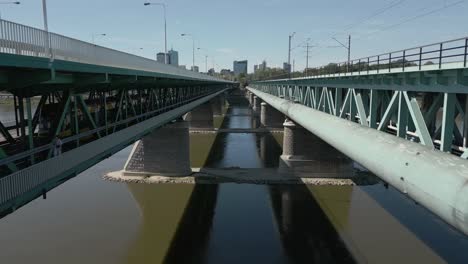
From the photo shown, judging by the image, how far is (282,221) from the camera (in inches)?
991

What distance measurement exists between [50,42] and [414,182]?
1037cm

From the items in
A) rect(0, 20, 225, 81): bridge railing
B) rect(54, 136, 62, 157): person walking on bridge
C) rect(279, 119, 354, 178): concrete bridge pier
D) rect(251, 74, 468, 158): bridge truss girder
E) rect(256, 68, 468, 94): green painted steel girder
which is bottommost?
rect(279, 119, 354, 178): concrete bridge pier

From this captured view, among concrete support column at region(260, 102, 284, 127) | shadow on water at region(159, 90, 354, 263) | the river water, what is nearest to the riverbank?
the river water

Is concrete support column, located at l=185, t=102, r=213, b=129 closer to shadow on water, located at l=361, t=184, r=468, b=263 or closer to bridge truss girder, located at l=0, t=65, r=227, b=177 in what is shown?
shadow on water, located at l=361, t=184, r=468, b=263

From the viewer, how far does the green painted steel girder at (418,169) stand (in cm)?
686

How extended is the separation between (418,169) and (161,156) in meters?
28.6

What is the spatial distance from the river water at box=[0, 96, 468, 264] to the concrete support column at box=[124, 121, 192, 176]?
2.65 m

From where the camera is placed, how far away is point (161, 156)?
34906mm

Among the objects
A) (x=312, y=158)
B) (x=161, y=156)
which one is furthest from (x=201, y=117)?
(x=312, y=158)

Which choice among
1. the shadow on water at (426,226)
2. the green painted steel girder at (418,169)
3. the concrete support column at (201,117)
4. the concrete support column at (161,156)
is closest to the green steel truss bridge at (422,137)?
the green painted steel girder at (418,169)

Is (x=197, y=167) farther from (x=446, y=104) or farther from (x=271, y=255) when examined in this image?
(x=446, y=104)

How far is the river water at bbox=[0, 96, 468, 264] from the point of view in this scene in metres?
20.2

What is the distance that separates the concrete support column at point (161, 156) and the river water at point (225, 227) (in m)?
2.65

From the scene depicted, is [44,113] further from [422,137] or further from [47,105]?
[422,137]
